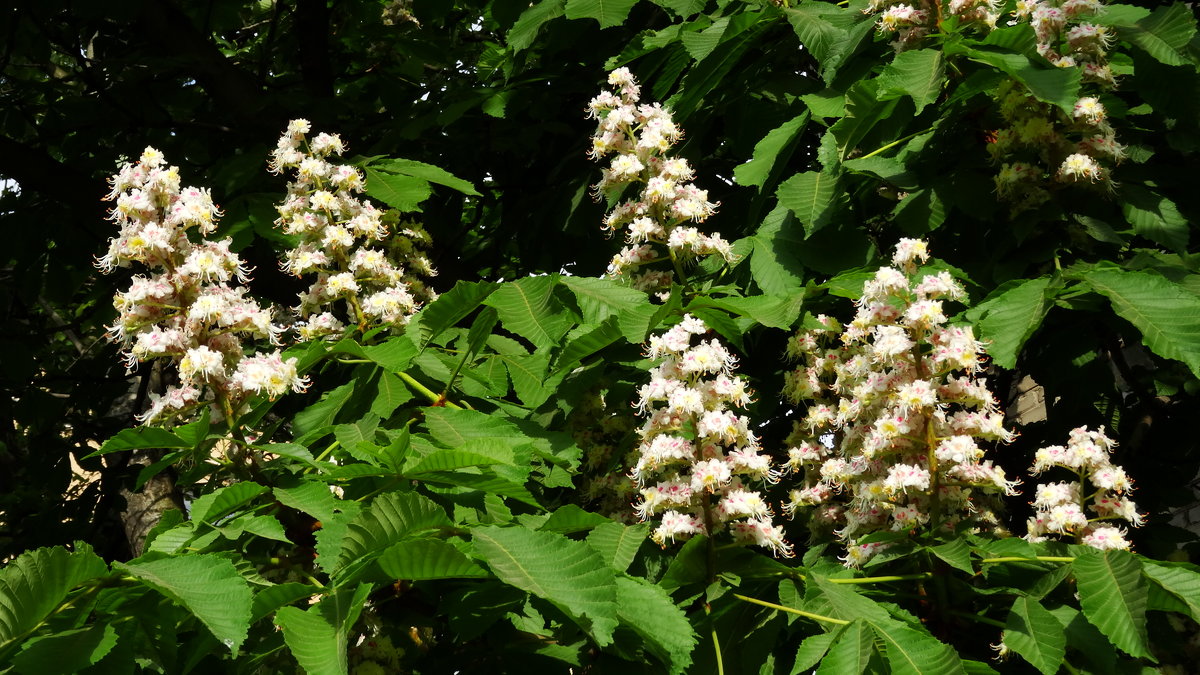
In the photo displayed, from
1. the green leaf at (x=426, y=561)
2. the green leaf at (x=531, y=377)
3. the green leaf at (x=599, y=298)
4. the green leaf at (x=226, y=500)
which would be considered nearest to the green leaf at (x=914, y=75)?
the green leaf at (x=599, y=298)

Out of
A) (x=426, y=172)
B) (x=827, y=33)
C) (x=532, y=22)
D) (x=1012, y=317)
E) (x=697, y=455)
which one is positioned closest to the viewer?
A: (x=697, y=455)

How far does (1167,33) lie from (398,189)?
2.18m

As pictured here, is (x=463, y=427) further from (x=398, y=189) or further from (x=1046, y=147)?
(x=1046, y=147)

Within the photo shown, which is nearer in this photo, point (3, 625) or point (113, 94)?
point (3, 625)

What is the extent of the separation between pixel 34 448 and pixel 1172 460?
5.22 metres

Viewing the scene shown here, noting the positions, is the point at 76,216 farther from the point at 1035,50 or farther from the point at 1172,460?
the point at 1172,460

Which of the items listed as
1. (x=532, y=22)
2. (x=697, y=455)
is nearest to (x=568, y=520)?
(x=697, y=455)

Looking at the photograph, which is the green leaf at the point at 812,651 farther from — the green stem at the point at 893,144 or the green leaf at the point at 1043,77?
the green stem at the point at 893,144

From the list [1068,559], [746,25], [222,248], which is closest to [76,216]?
[222,248]

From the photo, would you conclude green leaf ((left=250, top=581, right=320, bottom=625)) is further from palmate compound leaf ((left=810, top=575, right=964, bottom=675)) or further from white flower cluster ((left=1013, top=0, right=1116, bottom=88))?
white flower cluster ((left=1013, top=0, right=1116, bottom=88))

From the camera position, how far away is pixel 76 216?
490 centimetres

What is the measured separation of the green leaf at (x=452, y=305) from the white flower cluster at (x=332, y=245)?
0.49 metres

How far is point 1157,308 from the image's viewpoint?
8.31 feet

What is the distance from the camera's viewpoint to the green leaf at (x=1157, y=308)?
246 centimetres
